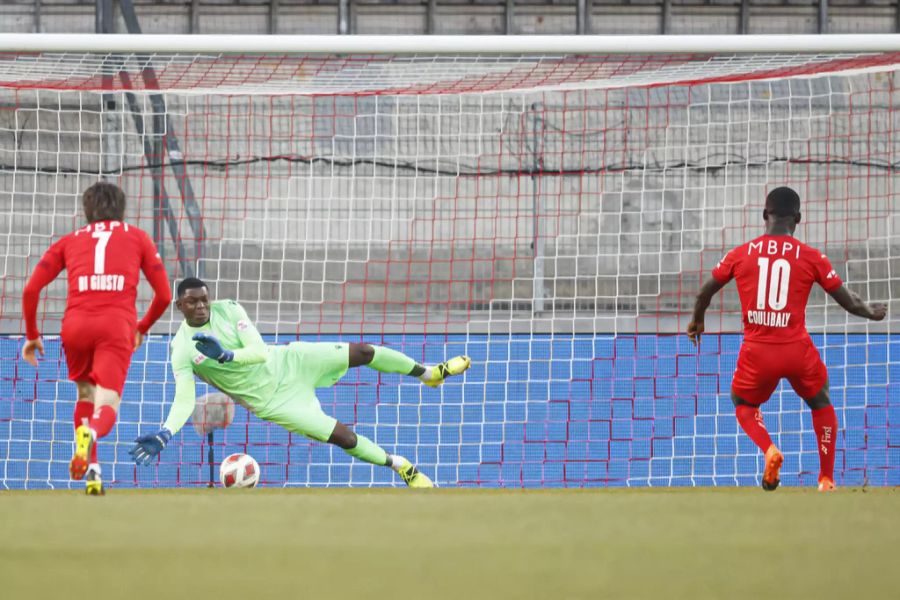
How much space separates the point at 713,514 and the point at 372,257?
6.29m

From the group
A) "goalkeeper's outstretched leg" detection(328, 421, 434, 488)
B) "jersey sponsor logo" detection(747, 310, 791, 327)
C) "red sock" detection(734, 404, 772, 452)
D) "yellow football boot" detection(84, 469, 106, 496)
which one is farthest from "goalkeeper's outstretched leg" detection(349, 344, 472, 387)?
"yellow football boot" detection(84, 469, 106, 496)

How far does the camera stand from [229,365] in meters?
5.79

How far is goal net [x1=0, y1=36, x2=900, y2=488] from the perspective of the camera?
6391mm

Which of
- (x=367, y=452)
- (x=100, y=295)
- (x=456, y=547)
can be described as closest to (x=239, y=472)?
(x=367, y=452)

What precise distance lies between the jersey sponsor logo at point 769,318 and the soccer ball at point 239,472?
2.99 metres

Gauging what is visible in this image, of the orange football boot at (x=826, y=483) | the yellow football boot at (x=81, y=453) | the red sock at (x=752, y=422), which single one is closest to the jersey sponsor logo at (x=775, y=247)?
the red sock at (x=752, y=422)

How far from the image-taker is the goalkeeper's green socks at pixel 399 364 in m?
5.95

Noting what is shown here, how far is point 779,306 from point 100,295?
2.83m

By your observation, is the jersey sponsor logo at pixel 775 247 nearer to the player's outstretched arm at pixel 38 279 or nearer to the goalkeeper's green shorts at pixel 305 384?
the goalkeeper's green shorts at pixel 305 384

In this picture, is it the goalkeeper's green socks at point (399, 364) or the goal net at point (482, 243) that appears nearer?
the goalkeeper's green socks at point (399, 364)

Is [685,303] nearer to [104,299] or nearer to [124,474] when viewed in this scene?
[124,474]

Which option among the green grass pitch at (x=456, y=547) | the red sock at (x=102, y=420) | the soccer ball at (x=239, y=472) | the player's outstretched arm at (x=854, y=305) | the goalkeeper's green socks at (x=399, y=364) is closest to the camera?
the green grass pitch at (x=456, y=547)

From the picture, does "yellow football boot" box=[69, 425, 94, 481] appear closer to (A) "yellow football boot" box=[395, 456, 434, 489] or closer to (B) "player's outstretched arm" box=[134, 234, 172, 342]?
(B) "player's outstretched arm" box=[134, 234, 172, 342]

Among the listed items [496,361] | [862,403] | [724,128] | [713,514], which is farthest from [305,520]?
[724,128]
